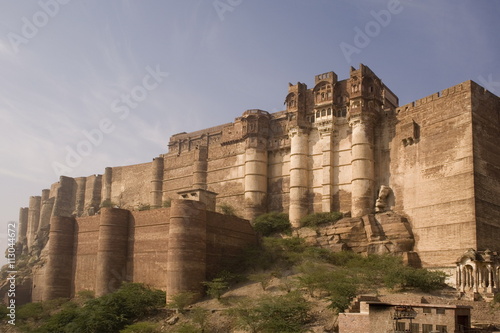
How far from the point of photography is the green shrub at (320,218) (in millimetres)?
32572

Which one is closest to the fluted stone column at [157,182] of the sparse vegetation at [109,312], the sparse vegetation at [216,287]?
the sparse vegetation at [109,312]

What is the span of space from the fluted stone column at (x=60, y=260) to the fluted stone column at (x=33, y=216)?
1920 centimetres

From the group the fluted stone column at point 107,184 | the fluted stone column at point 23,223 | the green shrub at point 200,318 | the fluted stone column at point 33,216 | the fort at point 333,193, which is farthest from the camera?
the fluted stone column at point 23,223

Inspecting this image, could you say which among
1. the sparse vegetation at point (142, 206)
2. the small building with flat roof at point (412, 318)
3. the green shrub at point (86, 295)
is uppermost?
the sparse vegetation at point (142, 206)

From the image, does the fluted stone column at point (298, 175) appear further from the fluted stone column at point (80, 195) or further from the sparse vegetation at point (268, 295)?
the fluted stone column at point (80, 195)

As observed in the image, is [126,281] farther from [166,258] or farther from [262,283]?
[262,283]

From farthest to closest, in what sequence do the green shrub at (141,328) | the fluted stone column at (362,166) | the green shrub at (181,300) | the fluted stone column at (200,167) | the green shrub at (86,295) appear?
the fluted stone column at (200,167)
the fluted stone column at (362,166)
the green shrub at (86,295)
the green shrub at (181,300)
the green shrub at (141,328)

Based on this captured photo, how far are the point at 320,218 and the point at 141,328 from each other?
12.8 meters

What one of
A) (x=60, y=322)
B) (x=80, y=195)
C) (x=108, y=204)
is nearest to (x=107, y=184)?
(x=108, y=204)

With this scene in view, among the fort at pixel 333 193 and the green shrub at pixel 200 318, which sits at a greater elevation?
the fort at pixel 333 193

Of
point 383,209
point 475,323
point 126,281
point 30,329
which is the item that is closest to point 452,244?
point 383,209

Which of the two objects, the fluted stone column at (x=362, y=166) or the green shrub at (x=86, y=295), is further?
the fluted stone column at (x=362, y=166)

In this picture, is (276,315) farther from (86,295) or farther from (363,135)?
(363,135)

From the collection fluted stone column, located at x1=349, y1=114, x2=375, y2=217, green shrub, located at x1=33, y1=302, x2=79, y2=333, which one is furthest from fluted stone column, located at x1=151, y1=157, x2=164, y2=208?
fluted stone column, located at x1=349, y1=114, x2=375, y2=217
